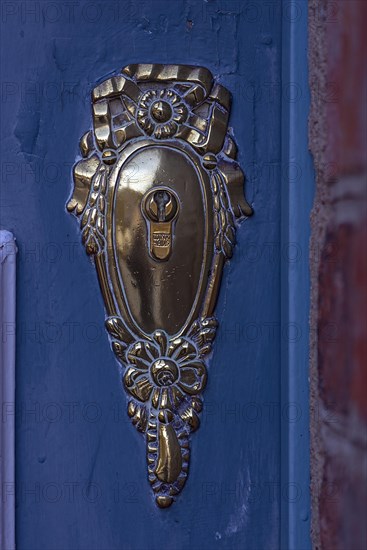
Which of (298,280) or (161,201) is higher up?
(161,201)

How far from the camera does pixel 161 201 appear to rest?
0.99 metres

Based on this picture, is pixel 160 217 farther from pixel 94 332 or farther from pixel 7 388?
pixel 7 388

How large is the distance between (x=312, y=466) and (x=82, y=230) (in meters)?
0.46

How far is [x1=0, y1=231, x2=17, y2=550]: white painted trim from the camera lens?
0.98 m

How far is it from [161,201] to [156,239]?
5 cm

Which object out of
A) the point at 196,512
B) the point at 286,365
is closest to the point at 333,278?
the point at 286,365

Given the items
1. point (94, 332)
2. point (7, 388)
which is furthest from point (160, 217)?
point (7, 388)

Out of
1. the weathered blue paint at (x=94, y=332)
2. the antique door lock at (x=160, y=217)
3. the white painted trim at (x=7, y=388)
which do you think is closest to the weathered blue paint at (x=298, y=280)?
the weathered blue paint at (x=94, y=332)

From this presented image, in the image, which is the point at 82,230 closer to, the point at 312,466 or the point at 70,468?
the point at 70,468

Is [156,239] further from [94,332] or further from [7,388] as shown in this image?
[7,388]

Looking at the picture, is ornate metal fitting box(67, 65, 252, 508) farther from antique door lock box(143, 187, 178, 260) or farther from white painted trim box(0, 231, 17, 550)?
white painted trim box(0, 231, 17, 550)

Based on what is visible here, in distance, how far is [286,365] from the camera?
1.00 m

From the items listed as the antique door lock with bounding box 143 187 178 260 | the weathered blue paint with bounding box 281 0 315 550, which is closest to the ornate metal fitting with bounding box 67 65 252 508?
the antique door lock with bounding box 143 187 178 260

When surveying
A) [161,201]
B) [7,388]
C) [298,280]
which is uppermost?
[161,201]
